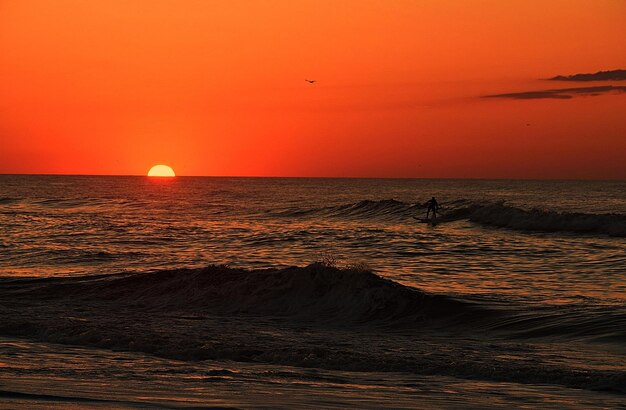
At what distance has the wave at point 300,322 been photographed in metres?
12.4

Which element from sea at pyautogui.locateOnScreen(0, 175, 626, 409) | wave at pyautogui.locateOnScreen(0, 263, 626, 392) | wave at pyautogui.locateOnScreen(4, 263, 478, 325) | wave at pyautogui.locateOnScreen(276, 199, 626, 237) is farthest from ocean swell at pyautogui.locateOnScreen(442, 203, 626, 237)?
wave at pyautogui.locateOnScreen(0, 263, 626, 392)

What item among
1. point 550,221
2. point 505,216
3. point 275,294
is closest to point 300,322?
point 275,294

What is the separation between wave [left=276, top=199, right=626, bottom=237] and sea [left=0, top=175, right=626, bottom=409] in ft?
29.5

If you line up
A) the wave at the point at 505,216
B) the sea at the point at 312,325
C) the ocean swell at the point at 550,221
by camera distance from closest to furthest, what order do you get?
the sea at the point at 312,325 < the ocean swell at the point at 550,221 < the wave at the point at 505,216

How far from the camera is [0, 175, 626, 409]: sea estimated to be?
9.95 meters

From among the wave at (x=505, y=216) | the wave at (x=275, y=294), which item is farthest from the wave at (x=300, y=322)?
the wave at (x=505, y=216)

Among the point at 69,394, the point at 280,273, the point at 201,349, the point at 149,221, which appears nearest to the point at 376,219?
the point at 149,221

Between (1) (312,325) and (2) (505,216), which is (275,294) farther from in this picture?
(2) (505,216)

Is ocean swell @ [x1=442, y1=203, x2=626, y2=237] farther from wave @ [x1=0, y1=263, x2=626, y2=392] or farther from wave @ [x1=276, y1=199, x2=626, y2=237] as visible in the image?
wave @ [x1=0, y1=263, x2=626, y2=392]

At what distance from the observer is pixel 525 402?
31.5 feet

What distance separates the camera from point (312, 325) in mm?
16859

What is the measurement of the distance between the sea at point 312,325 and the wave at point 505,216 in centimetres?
898

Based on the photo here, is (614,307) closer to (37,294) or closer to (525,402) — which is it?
(525,402)

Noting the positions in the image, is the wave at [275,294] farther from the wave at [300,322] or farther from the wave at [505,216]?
→ the wave at [505,216]
